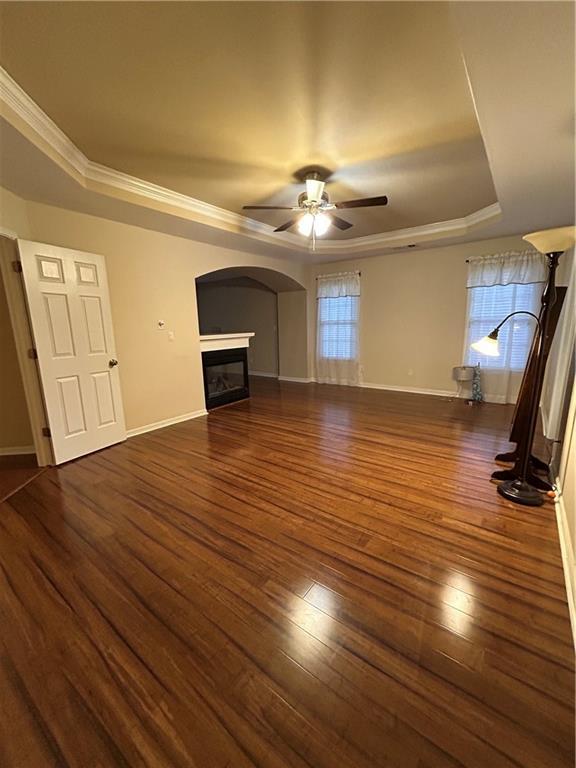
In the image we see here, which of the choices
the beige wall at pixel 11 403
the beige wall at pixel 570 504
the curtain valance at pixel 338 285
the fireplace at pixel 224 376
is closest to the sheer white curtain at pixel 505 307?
the curtain valance at pixel 338 285

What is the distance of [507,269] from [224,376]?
15.3 ft

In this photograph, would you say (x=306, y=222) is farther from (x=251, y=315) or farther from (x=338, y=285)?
(x=251, y=315)

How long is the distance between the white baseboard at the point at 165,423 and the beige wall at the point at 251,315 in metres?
3.27

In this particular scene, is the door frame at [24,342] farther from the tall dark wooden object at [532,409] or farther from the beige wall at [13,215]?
the tall dark wooden object at [532,409]

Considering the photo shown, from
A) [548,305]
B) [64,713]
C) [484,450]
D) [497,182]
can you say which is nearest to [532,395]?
[548,305]

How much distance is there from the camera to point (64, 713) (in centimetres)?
113

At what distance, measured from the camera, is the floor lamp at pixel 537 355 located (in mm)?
2092

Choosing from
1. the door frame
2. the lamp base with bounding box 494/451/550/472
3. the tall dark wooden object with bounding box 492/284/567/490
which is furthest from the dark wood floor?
the door frame

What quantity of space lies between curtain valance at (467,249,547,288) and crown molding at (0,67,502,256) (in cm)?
66

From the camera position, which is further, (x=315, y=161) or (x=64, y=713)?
(x=315, y=161)

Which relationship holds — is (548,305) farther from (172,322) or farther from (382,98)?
(172,322)

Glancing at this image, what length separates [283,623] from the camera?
1.46 meters

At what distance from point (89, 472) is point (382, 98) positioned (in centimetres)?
374

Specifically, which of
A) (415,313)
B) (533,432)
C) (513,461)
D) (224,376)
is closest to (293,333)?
(224,376)
